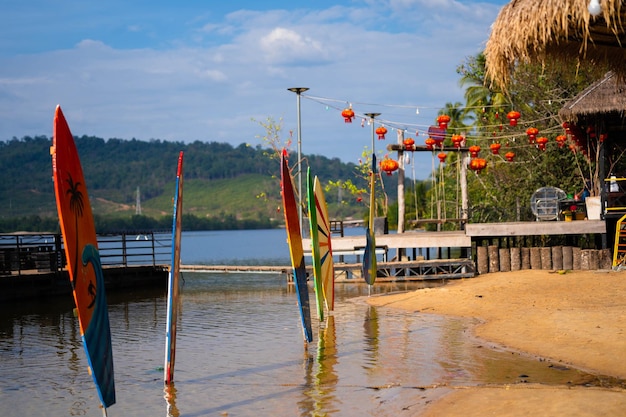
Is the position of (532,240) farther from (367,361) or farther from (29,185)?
(29,185)

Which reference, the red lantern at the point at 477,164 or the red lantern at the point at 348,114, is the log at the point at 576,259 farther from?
the red lantern at the point at 348,114

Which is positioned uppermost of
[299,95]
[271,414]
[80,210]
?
[299,95]

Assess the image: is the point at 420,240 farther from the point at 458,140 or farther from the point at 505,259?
the point at 458,140

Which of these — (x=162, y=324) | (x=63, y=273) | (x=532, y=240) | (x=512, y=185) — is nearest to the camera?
(x=162, y=324)

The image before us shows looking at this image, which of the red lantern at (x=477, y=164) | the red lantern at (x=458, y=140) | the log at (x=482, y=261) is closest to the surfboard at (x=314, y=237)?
the log at (x=482, y=261)

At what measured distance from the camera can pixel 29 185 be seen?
377 feet

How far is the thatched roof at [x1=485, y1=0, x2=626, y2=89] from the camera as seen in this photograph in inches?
308

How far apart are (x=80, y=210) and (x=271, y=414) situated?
10.8 ft

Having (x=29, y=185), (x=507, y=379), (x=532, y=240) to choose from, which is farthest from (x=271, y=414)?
(x=29, y=185)

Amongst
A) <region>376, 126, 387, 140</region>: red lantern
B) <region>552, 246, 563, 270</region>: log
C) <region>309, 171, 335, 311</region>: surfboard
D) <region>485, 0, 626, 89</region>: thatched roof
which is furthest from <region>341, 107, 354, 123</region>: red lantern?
<region>485, 0, 626, 89</region>: thatched roof

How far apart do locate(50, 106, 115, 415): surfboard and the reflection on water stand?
2149mm

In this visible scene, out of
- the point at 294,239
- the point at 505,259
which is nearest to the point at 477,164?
the point at 505,259

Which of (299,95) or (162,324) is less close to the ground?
(299,95)

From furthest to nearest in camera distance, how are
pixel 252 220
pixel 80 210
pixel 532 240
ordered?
pixel 252 220
pixel 532 240
pixel 80 210
